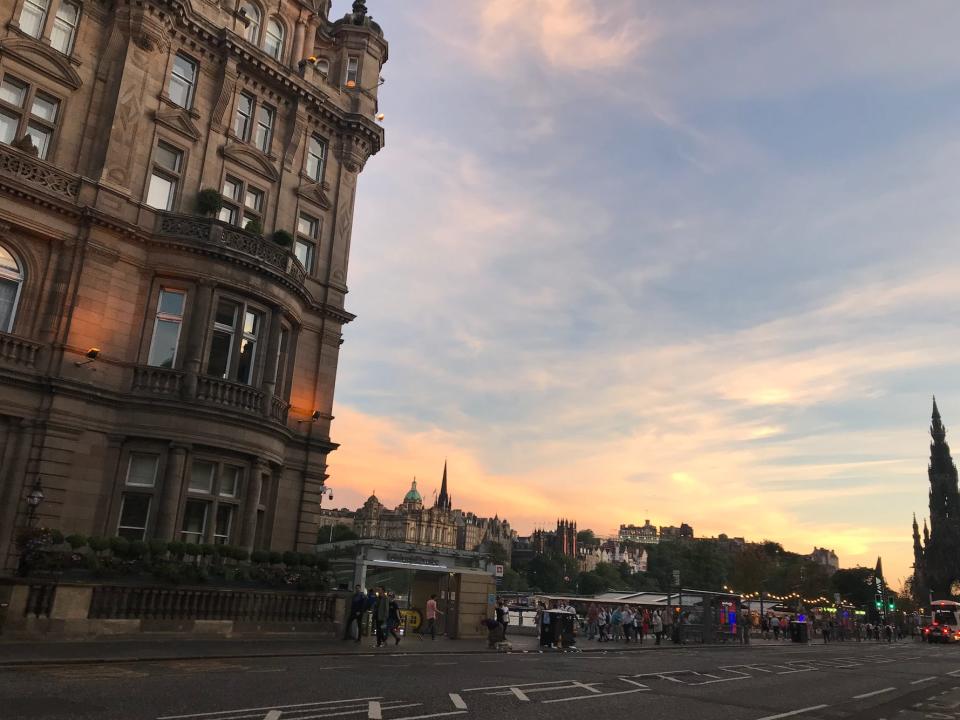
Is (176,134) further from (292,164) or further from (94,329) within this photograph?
(94,329)

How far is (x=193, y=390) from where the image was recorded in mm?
22812

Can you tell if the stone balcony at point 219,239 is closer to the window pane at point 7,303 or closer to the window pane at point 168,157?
the window pane at point 168,157

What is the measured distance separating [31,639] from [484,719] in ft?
38.4

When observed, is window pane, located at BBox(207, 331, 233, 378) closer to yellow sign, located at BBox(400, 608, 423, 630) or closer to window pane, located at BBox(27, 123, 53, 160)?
window pane, located at BBox(27, 123, 53, 160)

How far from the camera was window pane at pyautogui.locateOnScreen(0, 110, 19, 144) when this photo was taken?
865 inches

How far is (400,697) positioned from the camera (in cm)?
1188

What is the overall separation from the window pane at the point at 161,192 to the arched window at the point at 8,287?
15.5 ft

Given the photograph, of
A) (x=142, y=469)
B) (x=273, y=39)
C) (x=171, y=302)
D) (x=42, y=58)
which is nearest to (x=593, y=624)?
(x=142, y=469)

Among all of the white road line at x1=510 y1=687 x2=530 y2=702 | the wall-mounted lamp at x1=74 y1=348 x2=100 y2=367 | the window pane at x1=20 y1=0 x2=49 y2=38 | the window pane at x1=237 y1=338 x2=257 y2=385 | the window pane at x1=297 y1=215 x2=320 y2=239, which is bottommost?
the white road line at x1=510 y1=687 x2=530 y2=702

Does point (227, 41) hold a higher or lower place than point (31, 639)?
higher

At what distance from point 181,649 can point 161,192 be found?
1584cm

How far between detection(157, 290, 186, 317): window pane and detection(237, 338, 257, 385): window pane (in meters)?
2.34

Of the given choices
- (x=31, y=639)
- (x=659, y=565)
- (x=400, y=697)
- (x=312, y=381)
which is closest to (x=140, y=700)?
(x=400, y=697)

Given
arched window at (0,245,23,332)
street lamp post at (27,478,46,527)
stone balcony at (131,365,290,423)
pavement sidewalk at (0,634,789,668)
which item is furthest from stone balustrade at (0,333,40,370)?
pavement sidewalk at (0,634,789,668)
